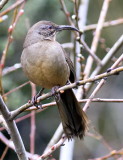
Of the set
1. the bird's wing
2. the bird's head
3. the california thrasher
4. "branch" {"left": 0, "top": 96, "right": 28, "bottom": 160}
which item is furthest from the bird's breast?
"branch" {"left": 0, "top": 96, "right": 28, "bottom": 160}

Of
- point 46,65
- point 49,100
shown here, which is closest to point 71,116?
point 46,65

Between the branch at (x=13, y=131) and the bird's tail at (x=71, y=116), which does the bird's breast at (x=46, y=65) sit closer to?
the bird's tail at (x=71, y=116)

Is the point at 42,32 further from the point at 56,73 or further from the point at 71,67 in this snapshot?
the point at 56,73

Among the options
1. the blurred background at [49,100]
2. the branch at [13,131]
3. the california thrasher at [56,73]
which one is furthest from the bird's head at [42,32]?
the blurred background at [49,100]

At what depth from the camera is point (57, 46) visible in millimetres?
3982

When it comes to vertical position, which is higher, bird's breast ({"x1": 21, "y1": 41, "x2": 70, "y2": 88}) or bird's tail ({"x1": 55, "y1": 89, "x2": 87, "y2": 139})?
bird's breast ({"x1": 21, "y1": 41, "x2": 70, "y2": 88})

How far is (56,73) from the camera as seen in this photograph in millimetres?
3783

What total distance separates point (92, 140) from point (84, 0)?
3.40m

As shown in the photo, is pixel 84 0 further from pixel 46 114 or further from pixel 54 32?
pixel 46 114

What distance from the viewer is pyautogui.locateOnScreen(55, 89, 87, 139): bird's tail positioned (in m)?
3.76

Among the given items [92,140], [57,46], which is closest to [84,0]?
[57,46]

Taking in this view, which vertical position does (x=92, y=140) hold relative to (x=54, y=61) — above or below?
below

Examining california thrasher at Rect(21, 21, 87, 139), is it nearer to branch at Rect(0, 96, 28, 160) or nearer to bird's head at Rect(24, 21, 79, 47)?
bird's head at Rect(24, 21, 79, 47)

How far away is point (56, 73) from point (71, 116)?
45 cm
